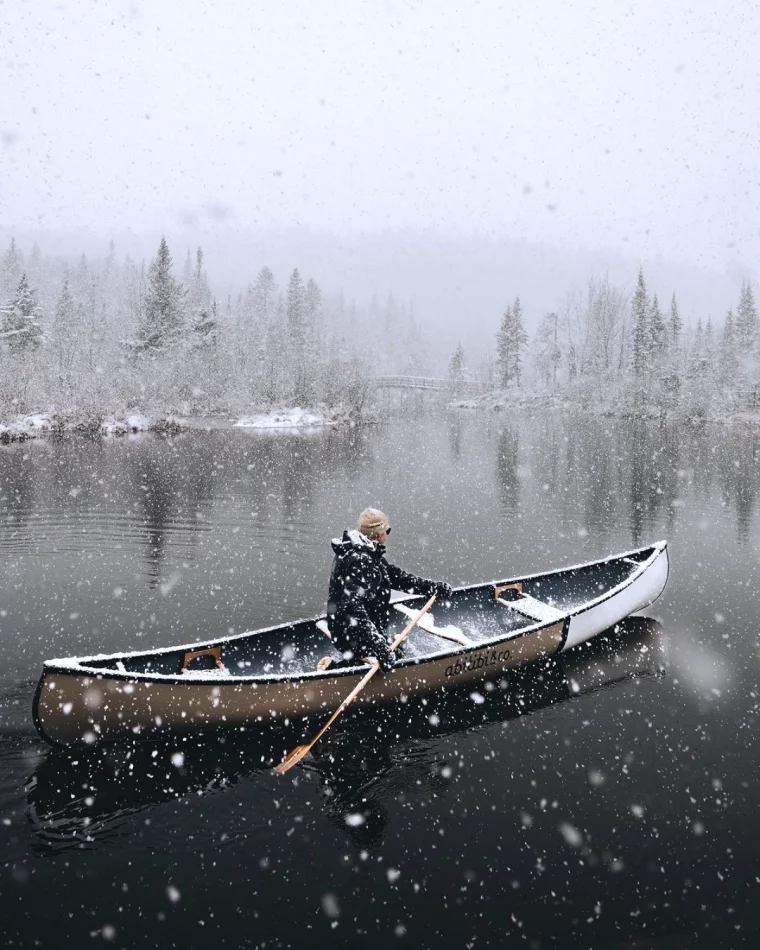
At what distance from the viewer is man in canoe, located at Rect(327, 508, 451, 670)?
Result: 670cm

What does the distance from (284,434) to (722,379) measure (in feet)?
173

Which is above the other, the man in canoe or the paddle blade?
the man in canoe

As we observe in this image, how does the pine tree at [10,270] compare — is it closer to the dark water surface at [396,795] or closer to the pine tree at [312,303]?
the pine tree at [312,303]

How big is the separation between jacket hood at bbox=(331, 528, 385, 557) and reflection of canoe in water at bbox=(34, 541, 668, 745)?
129 centimetres

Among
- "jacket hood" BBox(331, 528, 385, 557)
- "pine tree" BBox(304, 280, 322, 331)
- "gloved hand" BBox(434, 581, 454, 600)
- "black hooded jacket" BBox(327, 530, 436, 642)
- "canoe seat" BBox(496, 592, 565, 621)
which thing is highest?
"pine tree" BBox(304, 280, 322, 331)

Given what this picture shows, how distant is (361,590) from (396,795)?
211 centimetres

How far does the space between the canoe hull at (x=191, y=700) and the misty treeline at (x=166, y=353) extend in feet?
112

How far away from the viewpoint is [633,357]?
243 feet

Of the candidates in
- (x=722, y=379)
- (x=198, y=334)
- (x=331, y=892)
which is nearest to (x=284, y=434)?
(x=198, y=334)

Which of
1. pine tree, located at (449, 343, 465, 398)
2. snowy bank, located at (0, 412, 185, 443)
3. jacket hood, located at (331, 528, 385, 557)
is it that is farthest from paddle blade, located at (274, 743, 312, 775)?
pine tree, located at (449, 343, 465, 398)

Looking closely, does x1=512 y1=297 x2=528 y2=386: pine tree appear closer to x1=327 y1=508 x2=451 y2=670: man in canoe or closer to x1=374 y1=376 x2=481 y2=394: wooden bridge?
x1=374 y1=376 x2=481 y2=394: wooden bridge

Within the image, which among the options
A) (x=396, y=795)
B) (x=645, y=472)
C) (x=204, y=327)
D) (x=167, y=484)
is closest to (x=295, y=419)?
(x=204, y=327)

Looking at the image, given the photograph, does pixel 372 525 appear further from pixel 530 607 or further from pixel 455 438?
pixel 455 438

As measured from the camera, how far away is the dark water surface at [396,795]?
4586 millimetres
